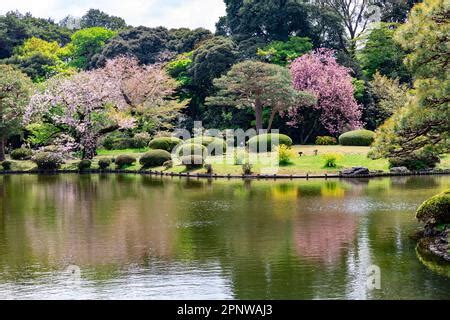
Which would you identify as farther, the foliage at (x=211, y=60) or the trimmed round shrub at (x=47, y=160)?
the foliage at (x=211, y=60)

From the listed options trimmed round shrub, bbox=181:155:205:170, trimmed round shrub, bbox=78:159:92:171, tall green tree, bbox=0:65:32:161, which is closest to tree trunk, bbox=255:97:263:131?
trimmed round shrub, bbox=181:155:205:170

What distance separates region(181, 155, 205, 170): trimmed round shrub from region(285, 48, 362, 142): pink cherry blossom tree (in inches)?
516

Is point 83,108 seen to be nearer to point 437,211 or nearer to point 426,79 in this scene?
point 437,211

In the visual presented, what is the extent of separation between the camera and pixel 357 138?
45.3m

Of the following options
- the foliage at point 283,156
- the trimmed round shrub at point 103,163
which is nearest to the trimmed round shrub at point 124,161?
the trimmed round shrub at point 103,163

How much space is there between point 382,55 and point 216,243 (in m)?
43.2

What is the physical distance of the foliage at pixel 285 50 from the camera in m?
53.7

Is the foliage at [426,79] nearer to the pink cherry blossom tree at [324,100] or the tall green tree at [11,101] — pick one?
the pink cherry blossom tree at [324,100]

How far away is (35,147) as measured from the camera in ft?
160

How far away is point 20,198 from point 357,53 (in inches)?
1604

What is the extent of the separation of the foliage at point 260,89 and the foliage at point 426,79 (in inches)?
1180

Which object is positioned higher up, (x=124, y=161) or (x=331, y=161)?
(x=124, y=161)

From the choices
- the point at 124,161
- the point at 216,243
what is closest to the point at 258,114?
the point at 124,161

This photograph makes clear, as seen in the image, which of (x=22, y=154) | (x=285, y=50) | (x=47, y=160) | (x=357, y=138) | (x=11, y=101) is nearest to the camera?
(x=47, y=160)
